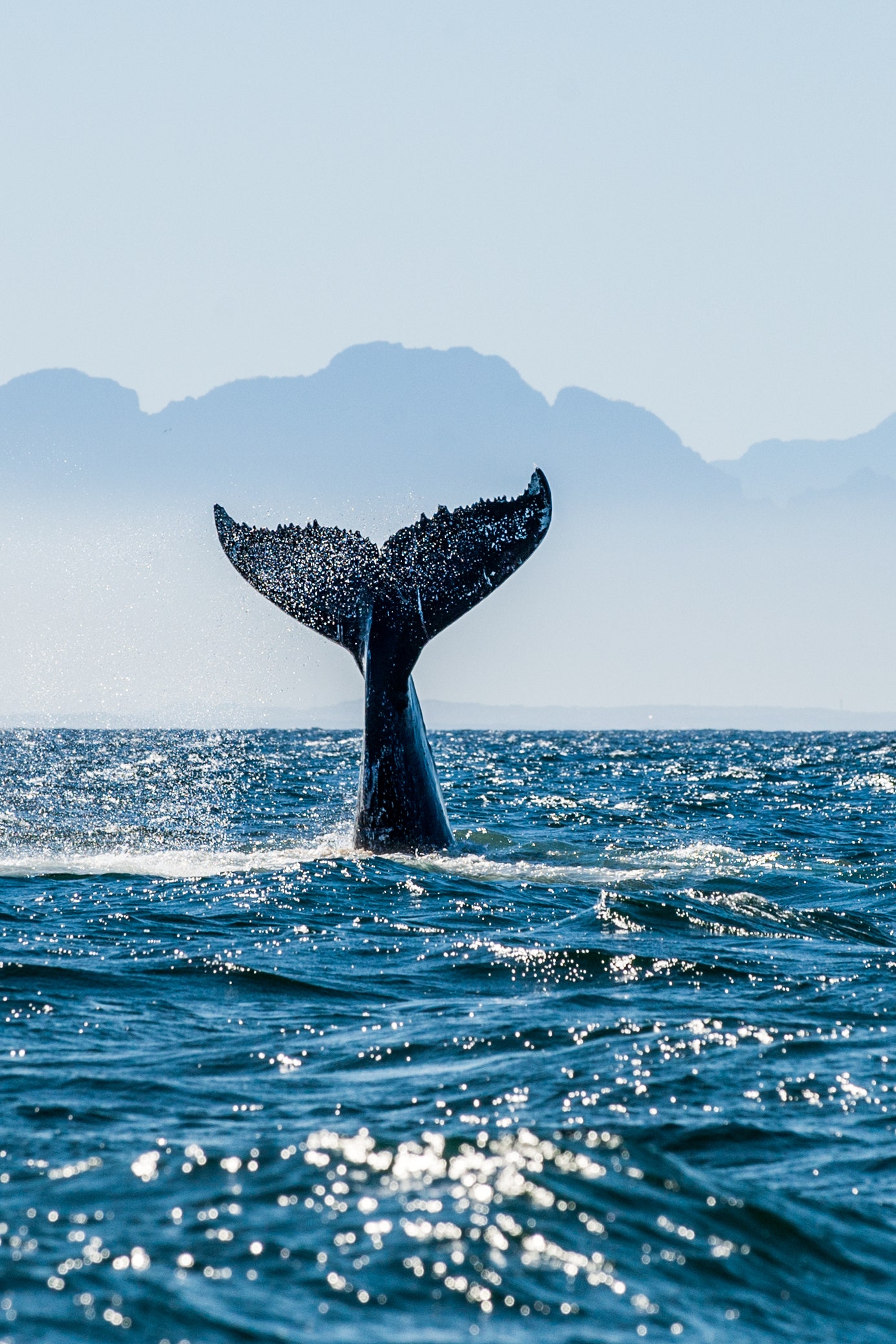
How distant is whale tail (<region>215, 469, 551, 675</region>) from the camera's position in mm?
12359

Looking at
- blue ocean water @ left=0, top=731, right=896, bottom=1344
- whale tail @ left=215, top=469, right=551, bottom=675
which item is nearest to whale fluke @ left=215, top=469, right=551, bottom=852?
whale tail @ left=215, top=469, right=551, bottom=675

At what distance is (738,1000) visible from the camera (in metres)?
8.21

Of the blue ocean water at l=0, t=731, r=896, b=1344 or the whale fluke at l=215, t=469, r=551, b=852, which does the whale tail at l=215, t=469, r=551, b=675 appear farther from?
the blue ocean water at l=0, t=731, r=896, b=1344

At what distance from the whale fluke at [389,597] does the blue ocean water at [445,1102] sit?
0.81 meters

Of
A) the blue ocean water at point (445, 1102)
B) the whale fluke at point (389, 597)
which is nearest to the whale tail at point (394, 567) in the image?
the whale fluke at point (389, 597)

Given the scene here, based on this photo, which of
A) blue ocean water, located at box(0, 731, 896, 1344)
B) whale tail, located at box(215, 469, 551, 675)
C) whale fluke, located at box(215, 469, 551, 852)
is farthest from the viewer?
whale fluke, located at box(215, 469, 551, 852)

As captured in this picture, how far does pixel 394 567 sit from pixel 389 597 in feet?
0.93

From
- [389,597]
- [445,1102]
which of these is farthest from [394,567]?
[445,1102]

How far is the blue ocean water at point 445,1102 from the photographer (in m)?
4.38

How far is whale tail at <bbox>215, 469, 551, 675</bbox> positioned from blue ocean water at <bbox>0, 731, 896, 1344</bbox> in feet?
7.23

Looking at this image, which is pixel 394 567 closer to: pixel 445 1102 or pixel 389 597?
pixel 389 597

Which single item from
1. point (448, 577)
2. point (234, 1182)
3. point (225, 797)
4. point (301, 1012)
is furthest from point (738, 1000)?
point (225, 797)

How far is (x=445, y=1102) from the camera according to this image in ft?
20.2

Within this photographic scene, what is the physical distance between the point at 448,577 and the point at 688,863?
387 cm
